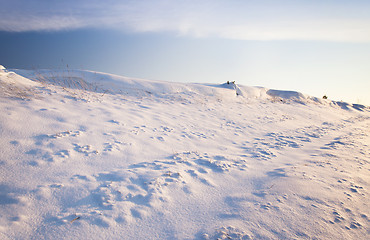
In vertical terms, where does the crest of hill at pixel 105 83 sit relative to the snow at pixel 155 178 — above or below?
above

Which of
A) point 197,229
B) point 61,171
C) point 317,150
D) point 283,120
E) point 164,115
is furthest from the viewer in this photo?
point 283,120

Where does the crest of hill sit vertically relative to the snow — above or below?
above

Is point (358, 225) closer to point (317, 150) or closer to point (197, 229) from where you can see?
point (197, 229)

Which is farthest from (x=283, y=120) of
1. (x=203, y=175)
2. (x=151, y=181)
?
(x=151, y=181)

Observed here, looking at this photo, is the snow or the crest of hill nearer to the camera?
the snow

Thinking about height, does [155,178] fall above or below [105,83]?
below

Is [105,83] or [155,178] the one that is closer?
[155,178]

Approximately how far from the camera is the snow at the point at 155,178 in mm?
2090

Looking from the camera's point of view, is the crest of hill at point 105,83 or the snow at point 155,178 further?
the crest of hill at point 105,83

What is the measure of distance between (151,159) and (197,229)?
1871 millimetres

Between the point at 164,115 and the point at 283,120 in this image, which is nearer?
the point at 164,115

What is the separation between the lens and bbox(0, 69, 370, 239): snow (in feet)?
6.86

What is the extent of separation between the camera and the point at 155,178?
299 centimetres

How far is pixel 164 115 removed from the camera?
666 centimetres
